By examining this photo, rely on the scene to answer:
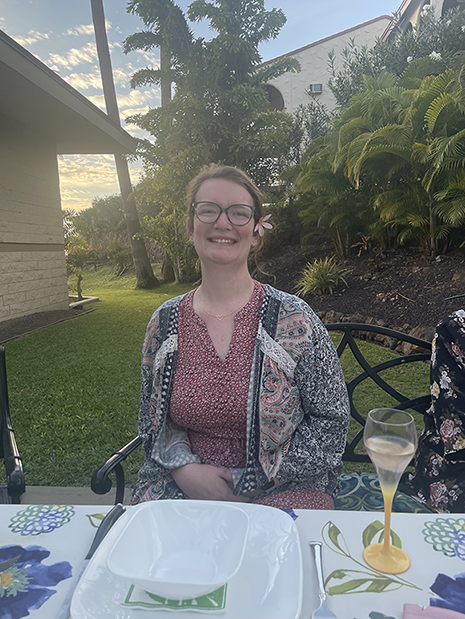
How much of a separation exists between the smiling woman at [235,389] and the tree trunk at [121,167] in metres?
12.4

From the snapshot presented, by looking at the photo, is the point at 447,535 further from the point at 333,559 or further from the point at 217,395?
the point at 217,395

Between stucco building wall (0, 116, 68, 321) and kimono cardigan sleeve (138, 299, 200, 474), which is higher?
stucco building wall (0, 116, 68, 321)

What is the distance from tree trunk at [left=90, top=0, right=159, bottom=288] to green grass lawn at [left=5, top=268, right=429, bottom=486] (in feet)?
22.1

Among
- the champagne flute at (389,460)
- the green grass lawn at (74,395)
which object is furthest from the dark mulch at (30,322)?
the champagne flute at (389,460)

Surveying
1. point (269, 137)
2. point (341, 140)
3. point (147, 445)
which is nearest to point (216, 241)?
point (147, 445)

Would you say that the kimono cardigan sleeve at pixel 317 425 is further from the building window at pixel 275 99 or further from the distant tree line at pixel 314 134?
the building window at pixel 275 99

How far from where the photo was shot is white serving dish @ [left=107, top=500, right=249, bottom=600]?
71 cm

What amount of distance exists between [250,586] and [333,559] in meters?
0.17

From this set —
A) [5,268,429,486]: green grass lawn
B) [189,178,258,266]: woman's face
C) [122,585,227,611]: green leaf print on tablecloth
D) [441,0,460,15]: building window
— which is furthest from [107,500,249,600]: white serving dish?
[441,0,460,15]: building window

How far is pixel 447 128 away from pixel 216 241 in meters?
5.91

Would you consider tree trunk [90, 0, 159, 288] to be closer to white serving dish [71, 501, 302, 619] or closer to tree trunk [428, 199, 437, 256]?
tree trunk [428, 199, 437, 256]

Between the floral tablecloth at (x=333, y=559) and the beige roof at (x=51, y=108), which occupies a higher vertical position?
the beige roof at (x=51, y=108)

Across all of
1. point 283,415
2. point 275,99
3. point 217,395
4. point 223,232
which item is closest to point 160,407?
point 217,395

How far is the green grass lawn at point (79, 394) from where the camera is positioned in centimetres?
293
